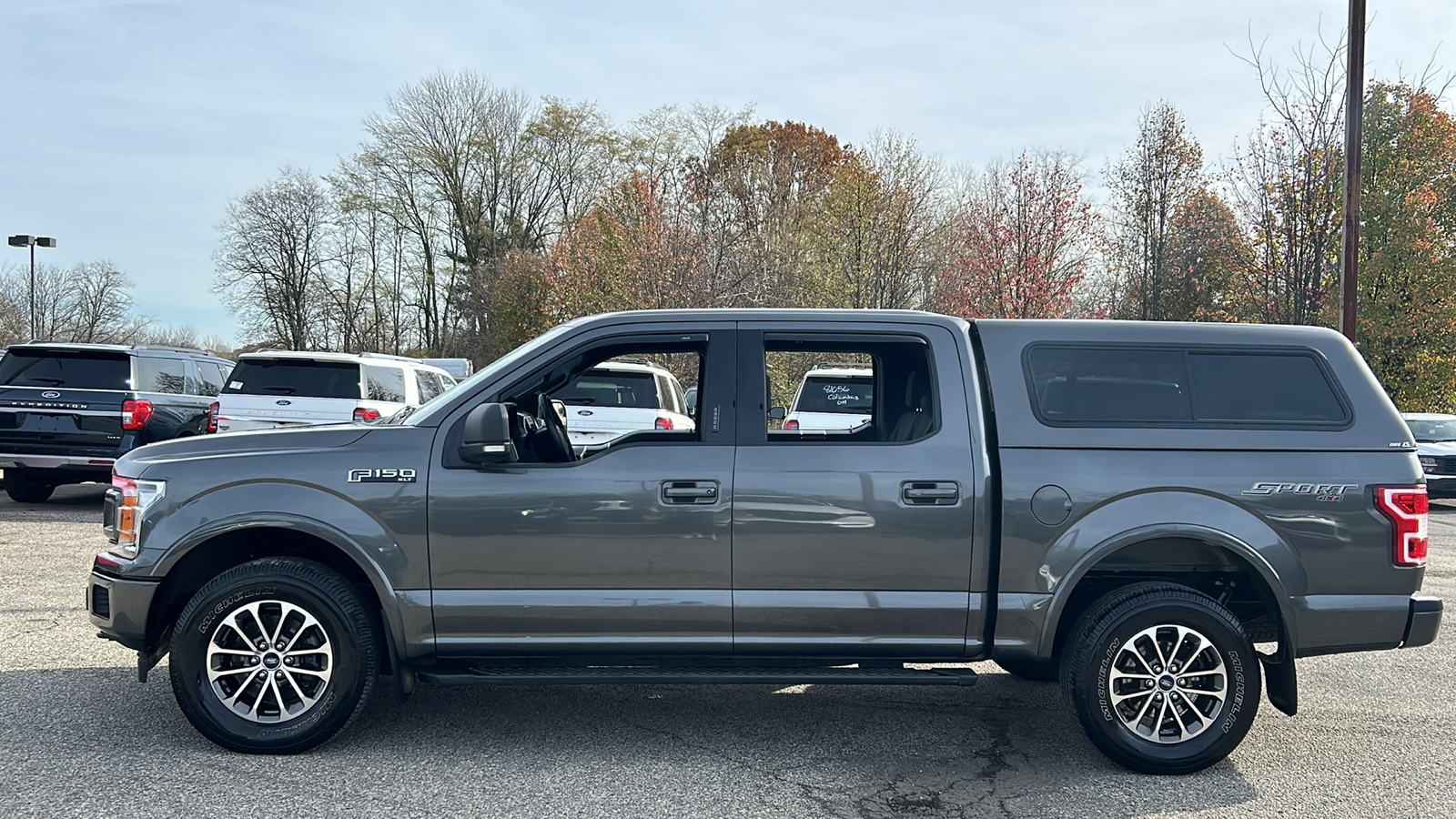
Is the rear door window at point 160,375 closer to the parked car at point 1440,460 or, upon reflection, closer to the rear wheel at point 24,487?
the rear wheel at point 24,487

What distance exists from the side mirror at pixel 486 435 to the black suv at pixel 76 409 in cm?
872

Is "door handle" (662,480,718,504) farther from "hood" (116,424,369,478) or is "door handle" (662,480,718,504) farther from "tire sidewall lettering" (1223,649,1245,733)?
"tire sidewall lettering" (1223,649,1245,733)

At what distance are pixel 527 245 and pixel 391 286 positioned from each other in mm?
6444

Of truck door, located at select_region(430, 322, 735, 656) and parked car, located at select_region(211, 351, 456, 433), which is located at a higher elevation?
parked car, located at select_region(211, 351, 456, 433)

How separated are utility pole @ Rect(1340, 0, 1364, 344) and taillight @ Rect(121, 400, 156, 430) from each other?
1667 cm

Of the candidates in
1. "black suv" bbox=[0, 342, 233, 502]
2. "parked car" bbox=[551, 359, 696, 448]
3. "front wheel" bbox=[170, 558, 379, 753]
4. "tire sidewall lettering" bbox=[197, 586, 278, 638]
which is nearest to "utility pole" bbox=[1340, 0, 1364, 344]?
"parked car" bbox=[551, 359, 696, 448]

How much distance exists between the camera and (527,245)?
155 feet

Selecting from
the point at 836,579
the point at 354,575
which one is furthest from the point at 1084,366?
the point at 354,575

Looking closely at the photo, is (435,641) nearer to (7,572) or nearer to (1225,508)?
(1225,508)

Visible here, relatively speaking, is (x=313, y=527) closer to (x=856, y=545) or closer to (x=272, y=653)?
(x=272, y=653)

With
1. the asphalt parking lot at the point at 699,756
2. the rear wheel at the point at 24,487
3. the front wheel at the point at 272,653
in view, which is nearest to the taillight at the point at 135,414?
the rear wheel at the point at 24,487

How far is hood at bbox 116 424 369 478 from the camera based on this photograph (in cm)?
444

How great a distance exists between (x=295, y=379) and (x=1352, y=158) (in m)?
15.7

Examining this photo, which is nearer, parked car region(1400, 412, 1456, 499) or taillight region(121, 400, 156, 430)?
taillight region(121, 400, 156, 430)
